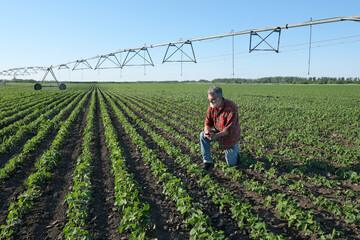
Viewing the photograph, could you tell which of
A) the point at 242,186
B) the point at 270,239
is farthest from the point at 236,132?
the point at 270,239

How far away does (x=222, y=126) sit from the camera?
595 centimetres

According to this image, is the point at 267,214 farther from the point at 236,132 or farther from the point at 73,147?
the point at 73,147

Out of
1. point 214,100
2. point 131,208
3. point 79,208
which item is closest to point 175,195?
point 131,208

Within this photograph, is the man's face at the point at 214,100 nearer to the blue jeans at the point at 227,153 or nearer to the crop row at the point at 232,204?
the blue jeans at the point at 227,153

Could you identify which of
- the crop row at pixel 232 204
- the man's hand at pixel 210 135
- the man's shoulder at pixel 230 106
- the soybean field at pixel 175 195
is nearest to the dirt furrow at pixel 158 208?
the soybean field at pixel 175 195

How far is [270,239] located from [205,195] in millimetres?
1797

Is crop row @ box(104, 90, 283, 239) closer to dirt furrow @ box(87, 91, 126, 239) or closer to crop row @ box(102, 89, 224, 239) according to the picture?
crop row @ box(102, 89, 224, 239)

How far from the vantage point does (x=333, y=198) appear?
15.3 ft

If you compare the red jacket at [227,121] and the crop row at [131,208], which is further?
the red jacket at [227,121]

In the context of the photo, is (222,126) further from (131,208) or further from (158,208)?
(131,208)

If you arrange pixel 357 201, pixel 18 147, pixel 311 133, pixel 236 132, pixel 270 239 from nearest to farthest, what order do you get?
1. pixel 270 239
2. pixel 357 201
3. pixel 236 132
4. pixel 18 147
5. pixel 311 133

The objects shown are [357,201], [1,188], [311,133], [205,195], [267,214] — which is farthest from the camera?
[311,133]

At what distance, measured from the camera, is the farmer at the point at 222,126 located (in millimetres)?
Result: 5629

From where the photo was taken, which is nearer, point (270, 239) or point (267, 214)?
point (270, 239)
